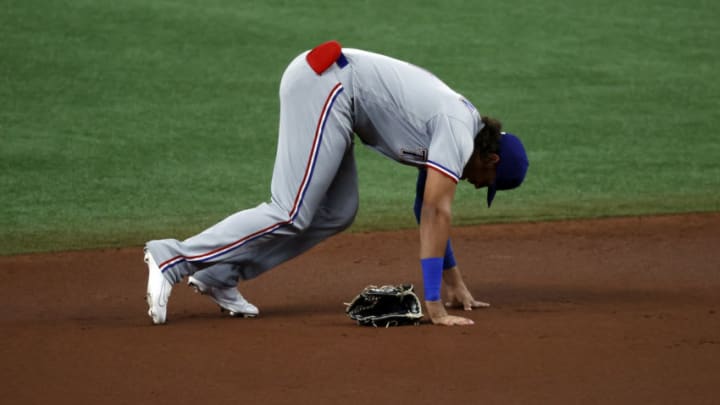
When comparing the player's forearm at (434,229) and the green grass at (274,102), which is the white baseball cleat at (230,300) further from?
the green grass at (274,102)

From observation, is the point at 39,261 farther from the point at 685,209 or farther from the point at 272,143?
the point at 685,209

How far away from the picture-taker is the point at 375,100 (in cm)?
497

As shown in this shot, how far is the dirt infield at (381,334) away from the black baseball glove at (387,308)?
0.07m

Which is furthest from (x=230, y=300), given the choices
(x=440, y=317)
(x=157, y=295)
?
(x=440, y=317)

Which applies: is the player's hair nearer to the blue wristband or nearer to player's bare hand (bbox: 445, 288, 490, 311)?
the blue wristband

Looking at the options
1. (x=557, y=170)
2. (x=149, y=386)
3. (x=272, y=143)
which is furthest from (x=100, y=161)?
(x=149, y=386)

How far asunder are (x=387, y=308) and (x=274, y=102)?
6527 mm

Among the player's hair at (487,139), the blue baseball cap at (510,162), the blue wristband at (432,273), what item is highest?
the player's hair at (487,139)

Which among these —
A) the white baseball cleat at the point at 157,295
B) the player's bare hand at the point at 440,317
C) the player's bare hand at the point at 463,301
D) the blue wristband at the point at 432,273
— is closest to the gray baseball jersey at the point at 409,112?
the blue wristband at the point at 432,273

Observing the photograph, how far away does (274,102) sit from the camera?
37.1 ft

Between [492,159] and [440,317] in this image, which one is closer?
[440,317]

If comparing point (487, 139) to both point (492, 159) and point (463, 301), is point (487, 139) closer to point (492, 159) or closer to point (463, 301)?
point (492, 159)

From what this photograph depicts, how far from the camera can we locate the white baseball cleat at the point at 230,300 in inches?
209

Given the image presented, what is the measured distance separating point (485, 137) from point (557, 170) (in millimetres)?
4337
